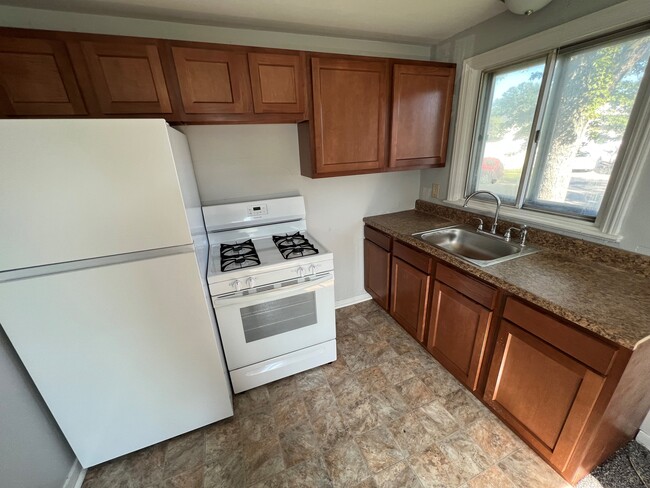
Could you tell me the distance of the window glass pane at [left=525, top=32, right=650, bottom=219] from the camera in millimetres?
1283

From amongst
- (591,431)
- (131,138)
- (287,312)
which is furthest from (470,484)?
(131,138)

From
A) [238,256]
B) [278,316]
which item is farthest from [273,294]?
[238,256]

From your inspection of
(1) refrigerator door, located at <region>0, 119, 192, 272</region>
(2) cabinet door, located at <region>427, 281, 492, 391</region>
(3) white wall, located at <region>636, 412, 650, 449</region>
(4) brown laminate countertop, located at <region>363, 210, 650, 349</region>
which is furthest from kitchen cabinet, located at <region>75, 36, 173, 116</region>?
(3) white wall, located at <region>636, 412, 650, 449</region>

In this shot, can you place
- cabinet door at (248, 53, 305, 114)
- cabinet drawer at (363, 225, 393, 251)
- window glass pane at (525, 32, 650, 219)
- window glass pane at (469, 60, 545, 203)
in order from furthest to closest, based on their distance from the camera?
cabinet drawer at (363, 225, 393, 251)
window glass pane at (469, 60, 545, 203)
cabinet door at (248, 53, 305, 114)
window glass pane at (525, 32, 650, 219)

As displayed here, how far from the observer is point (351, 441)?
1.46 metres

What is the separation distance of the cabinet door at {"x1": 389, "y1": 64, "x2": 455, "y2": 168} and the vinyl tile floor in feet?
5.27

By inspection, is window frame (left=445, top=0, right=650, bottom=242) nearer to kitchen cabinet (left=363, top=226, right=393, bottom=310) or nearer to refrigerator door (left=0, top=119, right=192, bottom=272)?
kitchen cabinet (left=363, top=226, right=393, bottom=310)

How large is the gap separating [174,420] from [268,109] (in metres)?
1.85

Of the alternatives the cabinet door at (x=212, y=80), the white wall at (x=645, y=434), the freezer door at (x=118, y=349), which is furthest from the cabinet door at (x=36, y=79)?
the white wall at (x=645, y=434)

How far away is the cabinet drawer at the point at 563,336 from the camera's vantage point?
37.7 inches

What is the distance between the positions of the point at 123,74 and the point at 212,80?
41 centimetres

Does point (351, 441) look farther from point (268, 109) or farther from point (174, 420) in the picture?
point (268, 109)

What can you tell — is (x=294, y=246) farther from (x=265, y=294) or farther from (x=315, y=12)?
(x=315, y=12)

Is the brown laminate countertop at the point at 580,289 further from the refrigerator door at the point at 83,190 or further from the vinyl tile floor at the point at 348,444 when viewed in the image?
the refrigerator door at the point at 83,190
